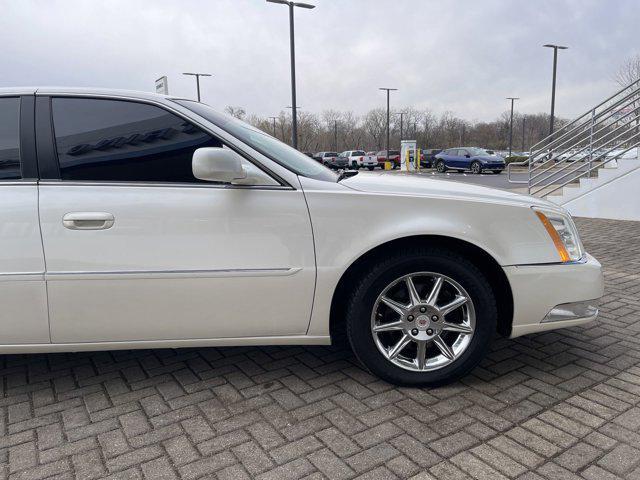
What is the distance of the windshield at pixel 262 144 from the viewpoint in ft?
9.34

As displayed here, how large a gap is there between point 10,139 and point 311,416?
217 centimetres

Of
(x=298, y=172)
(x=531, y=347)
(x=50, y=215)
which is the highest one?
(x=298, y=172)

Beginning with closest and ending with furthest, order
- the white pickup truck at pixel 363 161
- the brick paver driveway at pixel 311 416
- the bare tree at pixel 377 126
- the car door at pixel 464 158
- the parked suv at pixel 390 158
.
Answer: the brick paver driveway at pixel 311 416 < the car door at pixel 464 158 < the white pickup truck at pixel 363 161 < the parked suv at pixel 390 158 < the bare tree at pixel 377 126

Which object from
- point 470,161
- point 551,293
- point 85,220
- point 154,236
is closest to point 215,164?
point 154,236

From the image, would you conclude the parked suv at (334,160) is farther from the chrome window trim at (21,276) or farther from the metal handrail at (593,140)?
the chrome window trim at (21,276)

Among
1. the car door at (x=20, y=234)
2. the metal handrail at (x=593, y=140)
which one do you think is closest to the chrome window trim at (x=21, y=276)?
the car door at (x=20, y=234)

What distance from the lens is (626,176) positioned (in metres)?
9.66

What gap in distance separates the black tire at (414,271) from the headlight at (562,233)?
45cm

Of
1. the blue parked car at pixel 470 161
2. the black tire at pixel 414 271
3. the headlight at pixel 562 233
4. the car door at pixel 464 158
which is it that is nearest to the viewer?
the black tire at pixel 414 271

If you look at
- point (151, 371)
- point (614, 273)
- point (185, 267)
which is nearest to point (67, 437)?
point (151, 371)

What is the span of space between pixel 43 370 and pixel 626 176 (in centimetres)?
1023

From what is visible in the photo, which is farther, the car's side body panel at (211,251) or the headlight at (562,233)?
the headlight at (562,233)

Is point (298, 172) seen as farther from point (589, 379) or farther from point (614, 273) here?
point (614, 273)

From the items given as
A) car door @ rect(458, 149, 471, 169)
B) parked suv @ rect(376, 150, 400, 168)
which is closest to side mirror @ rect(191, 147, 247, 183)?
car door @ rect(458, 149, 471, 169)
